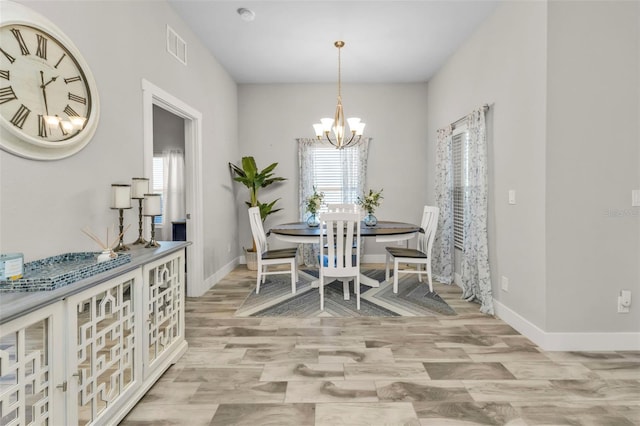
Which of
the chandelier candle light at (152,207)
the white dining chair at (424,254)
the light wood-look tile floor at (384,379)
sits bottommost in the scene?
the light wood-look tile floor at (384,379)

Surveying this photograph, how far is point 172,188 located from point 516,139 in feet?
16.1

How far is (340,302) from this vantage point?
3.95 m

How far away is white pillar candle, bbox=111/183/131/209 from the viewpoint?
230cm

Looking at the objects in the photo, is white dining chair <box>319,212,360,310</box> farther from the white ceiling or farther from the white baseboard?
the white ceiling

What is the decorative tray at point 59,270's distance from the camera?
54.2 inches

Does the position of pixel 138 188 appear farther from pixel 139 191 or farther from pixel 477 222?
pixel 477 222

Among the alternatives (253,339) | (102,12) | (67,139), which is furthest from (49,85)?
(253,339)

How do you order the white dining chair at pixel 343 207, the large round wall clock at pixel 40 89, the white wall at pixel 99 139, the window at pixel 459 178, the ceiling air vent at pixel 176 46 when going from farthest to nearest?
the white dining chair at pixel 343 207, the window at pixel 459 178, the ceiling air vent at pixel 176 46, the white wall at pixel 99 139, the large round wall clock at pixel 40 89

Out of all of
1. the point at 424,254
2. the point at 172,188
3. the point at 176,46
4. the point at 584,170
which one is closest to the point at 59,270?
the point at 176,46

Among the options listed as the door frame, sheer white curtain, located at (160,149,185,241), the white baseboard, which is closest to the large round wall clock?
the door frame

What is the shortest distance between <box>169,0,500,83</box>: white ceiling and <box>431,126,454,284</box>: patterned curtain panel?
3.77 feet

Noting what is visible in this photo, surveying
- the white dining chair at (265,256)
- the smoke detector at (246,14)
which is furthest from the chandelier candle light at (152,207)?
the smoke detector at (246,14)

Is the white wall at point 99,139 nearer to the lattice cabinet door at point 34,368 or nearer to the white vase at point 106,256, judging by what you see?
the white vase at point 106,256

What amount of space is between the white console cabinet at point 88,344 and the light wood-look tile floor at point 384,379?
0.20m
